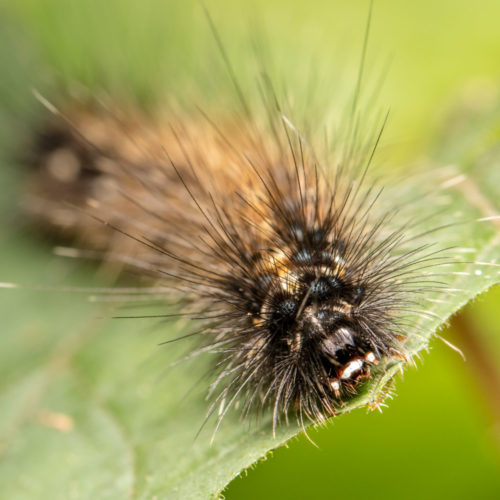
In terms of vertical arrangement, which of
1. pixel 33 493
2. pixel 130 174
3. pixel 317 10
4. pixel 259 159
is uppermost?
pixel 317 10

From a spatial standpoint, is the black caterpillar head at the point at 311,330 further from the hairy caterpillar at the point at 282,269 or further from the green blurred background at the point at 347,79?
the green blurred background at the point at 347,79

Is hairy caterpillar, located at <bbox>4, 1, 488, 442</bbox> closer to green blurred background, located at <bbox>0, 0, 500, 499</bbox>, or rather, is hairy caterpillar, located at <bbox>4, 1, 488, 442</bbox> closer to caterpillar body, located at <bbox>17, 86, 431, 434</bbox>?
caterpillar body, located at <bbox>17, 86, 431, 434</bbox>

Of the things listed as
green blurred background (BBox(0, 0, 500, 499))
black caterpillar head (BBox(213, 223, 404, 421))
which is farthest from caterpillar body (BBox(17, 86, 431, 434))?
green blurred background (BBox(0, 0, 500, 499))

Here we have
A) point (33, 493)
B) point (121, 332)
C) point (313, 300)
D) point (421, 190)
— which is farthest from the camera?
point (121, 332)

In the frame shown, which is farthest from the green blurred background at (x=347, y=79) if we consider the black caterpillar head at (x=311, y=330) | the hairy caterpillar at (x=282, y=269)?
the black caterpillar head at (x=311, y=330)

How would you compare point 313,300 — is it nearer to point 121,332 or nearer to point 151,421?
point 151,421

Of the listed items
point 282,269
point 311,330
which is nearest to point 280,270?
point 282,269

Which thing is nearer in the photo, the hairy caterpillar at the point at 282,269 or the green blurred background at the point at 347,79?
the hairy caterpillar at the point at 282,269

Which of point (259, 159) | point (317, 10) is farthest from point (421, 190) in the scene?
point (317, 10)
